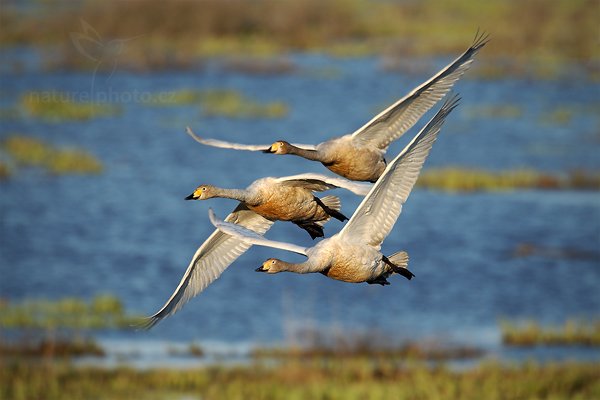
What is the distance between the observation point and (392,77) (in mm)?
56906

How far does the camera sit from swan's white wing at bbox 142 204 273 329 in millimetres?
8711

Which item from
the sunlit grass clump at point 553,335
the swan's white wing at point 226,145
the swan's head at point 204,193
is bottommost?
the sunlit grass clump at point 553,335

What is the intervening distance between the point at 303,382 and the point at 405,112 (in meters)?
17.4

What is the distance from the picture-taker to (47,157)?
161ft

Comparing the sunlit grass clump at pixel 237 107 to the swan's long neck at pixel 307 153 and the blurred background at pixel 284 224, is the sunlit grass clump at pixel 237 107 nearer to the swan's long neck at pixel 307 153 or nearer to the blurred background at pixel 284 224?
the blurred background at pixel 284 224

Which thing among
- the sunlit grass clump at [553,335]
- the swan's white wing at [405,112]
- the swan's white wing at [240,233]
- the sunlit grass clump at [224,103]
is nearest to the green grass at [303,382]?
the sunlit grass clump at [553,335]

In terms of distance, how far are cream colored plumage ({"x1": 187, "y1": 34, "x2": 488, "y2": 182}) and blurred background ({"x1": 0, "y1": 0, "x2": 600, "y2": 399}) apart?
1628 cm

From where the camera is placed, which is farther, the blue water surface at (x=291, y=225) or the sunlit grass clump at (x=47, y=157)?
the sunlit grass clump at (x=47, y=157)

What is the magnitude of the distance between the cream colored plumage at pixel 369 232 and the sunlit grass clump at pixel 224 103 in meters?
42.7

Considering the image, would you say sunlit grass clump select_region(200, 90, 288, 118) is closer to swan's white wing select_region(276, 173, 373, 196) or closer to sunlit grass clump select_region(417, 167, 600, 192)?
sunlit grass clump select_region(417, 167, 600, 192)

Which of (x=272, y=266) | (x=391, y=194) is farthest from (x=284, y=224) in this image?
(x=272, y=266)

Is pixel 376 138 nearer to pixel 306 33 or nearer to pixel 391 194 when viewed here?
pixel 391 194

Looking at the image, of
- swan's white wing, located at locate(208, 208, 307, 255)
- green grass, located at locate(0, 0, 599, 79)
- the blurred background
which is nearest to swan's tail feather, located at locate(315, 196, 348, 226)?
swan's white wing, located at locate(208, 208, 307, 255)

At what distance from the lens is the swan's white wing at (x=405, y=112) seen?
8.55 m
